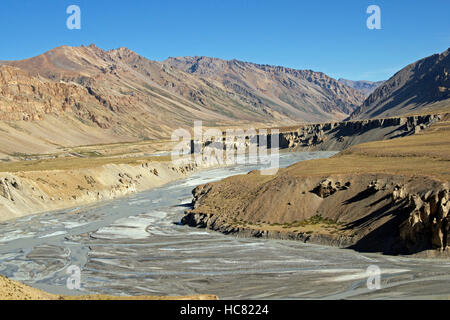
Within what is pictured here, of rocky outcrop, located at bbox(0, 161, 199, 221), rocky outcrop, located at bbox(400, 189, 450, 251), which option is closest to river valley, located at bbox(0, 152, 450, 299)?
rocky outcrop, located at bbox(400, 189, 450, 251)

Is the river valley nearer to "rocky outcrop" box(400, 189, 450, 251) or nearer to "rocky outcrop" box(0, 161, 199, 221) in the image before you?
"rocky outcrop" box(400, 189, 450, 251)

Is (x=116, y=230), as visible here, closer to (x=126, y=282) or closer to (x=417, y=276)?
(x=126, y=282)

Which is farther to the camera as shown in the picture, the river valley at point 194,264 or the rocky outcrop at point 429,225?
the rocky outcrop at point 429,225

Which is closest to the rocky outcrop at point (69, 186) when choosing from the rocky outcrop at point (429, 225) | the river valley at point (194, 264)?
the river valley at point (194, 264)

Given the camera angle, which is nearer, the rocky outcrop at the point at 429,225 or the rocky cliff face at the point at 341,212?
the rocky outcrop at the point at 429,225

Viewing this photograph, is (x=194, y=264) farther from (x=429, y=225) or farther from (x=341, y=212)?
(x=429, y=225)

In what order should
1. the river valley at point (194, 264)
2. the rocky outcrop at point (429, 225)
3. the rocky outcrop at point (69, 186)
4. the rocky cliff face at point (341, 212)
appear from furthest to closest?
the rocky outcrop at point (69, 186), the rocky cliff face at point (341, 212), the rocky outcrop at point (429, 225), the river valley at point (194, 264)

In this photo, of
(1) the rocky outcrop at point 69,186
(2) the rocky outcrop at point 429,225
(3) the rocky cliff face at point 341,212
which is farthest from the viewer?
(1) the rocky outcrop at point 69,186

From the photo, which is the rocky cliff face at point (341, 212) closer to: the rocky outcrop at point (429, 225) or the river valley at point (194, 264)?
the rocky outcrop at point (429, 225)

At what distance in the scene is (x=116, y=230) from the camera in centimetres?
6075

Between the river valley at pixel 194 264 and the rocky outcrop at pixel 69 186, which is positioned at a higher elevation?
the rocky outcrop at pixel 69 186

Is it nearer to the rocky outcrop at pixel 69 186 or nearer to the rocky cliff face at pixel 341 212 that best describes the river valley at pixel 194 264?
the rocky cliff face at pixel 341 212
